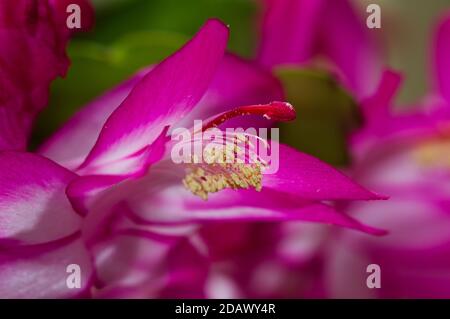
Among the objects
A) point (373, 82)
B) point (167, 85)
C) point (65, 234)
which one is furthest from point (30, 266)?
point (373, 82)

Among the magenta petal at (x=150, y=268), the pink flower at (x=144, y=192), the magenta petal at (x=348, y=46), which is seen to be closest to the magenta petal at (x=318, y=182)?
the pink flower at (x=144, y=192)

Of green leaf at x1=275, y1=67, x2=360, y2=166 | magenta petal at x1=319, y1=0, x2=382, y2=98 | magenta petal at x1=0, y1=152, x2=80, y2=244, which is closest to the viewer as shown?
magenta petal at x1=0, y1=152, x2=80, y2=244

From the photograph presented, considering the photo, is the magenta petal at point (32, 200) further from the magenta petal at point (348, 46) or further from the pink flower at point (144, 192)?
the magenta petal at point (348, 46)

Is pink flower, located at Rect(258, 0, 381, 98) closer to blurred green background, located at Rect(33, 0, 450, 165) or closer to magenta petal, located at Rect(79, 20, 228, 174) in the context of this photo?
blurred green background, located at Rect(33, 0, 450, 165)

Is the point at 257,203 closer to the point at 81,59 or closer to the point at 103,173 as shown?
the point at 103,173

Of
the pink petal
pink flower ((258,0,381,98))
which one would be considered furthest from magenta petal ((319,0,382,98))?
the pink petal

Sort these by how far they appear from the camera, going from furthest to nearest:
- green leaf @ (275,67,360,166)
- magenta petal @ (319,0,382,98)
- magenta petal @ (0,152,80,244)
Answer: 1. magenta petal @ (319,0,382,98)
2. green leaf @ (275,67,360,166)
3. magenta petal @ (0,152,80,244)
